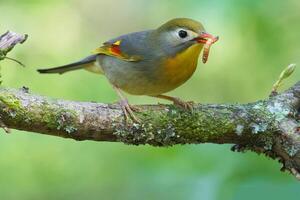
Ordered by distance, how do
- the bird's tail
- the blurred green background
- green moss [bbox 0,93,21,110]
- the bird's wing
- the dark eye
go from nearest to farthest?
1. green moss [bbox 0,93,21,110]
2. the blurred green background
3. the dark eye
4. the bird's wing
5. the bird's tail

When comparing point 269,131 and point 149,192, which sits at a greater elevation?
point 269,131

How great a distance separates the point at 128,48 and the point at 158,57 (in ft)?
1.14

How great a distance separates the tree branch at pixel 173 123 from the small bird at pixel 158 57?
0.52m

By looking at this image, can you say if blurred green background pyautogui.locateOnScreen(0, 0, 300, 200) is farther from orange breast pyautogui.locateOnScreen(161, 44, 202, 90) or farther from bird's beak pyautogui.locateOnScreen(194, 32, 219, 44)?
bird's beak pyautogui.locateOnScreen(194, 32, 219, 44)

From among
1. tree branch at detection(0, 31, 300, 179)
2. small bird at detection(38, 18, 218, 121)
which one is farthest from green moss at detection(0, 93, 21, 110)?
small bird at detection(38, 18, 218, 121)

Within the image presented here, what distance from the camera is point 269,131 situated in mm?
3660

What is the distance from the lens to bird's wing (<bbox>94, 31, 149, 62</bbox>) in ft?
15.0

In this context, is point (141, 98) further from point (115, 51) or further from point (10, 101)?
point (10, 101)

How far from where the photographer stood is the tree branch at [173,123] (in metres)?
3.27

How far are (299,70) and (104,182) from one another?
2362 millimetres

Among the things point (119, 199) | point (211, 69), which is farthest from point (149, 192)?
point (211, 69)

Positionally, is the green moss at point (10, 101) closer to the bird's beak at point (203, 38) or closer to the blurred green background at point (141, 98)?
the blurred green background at point (141, 98)

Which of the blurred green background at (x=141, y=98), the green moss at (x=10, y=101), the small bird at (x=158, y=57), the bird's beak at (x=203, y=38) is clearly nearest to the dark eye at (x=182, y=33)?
the small bird at (x=158, y=57)

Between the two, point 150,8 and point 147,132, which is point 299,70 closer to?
point 150,8
